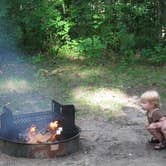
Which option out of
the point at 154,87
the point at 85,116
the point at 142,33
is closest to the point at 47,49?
the point at 142,33

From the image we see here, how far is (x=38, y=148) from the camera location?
5.52 meters

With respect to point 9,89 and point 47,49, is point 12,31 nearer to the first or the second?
point 47,49

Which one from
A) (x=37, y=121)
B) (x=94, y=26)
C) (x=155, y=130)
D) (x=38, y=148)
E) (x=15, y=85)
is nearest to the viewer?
(x=38, y=148)

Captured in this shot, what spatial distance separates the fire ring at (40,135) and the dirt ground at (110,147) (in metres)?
0.09

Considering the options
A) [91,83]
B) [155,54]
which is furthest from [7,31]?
[155,54]

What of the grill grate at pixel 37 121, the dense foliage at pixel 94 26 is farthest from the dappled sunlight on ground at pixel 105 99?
the dense foliage at pixel 94 26

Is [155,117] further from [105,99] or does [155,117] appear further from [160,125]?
[105,99]

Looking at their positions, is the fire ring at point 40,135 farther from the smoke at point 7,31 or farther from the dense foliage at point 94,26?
the dense foliage at point 94,26

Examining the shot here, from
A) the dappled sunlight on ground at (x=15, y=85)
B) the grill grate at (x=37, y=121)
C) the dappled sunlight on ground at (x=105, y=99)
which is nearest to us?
the grill grate at (x=37, y=121)

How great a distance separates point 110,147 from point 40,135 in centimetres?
88

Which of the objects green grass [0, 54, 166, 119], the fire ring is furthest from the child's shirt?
green grass [0, 54, 166, 119]

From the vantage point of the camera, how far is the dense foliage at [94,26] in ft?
35.2

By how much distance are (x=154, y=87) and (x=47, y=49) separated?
10.9ft

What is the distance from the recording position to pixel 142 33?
11430 mm
